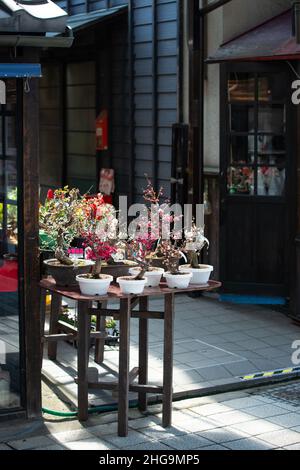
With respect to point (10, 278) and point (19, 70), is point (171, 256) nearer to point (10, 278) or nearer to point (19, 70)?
point (10, 278)

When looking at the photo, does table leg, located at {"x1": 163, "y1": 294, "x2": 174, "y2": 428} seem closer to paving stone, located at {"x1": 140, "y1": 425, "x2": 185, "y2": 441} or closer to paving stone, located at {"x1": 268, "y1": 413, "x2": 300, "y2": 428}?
paving stone, located at {"x1": 140, "y1": 425, "x2": 185, "y2": 441}

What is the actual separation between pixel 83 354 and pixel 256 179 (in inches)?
206

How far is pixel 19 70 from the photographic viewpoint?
8.14 meters

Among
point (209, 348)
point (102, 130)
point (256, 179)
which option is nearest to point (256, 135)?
point (256, 179)

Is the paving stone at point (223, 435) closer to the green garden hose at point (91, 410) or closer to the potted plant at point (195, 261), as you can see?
the green garden hose at point (91, 410)

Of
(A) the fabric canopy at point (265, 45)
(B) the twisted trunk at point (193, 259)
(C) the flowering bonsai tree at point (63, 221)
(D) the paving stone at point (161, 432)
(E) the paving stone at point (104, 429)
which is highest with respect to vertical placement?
(A) the fabric canopy at point (265, 45)

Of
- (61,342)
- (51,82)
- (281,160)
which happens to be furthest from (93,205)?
(51,82)

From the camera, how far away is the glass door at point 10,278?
850 centimetres

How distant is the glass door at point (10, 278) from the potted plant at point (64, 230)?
34 centimetres

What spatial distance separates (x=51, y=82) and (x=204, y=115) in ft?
17.8

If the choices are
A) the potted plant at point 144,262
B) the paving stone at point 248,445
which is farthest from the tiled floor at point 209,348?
the paving stone at point 248,445

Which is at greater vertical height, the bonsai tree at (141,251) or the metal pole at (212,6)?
the metal pole at (212,6)

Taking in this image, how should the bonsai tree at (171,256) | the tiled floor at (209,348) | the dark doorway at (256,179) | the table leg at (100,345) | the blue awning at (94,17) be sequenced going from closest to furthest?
the bonsai tree at (171,256) < the tiled floor at (209,348) < the table leg at (100,345) < the dark doorway at (256,179) < the blue awning at (94,17)

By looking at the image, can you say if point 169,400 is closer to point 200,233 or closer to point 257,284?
point 200,233
